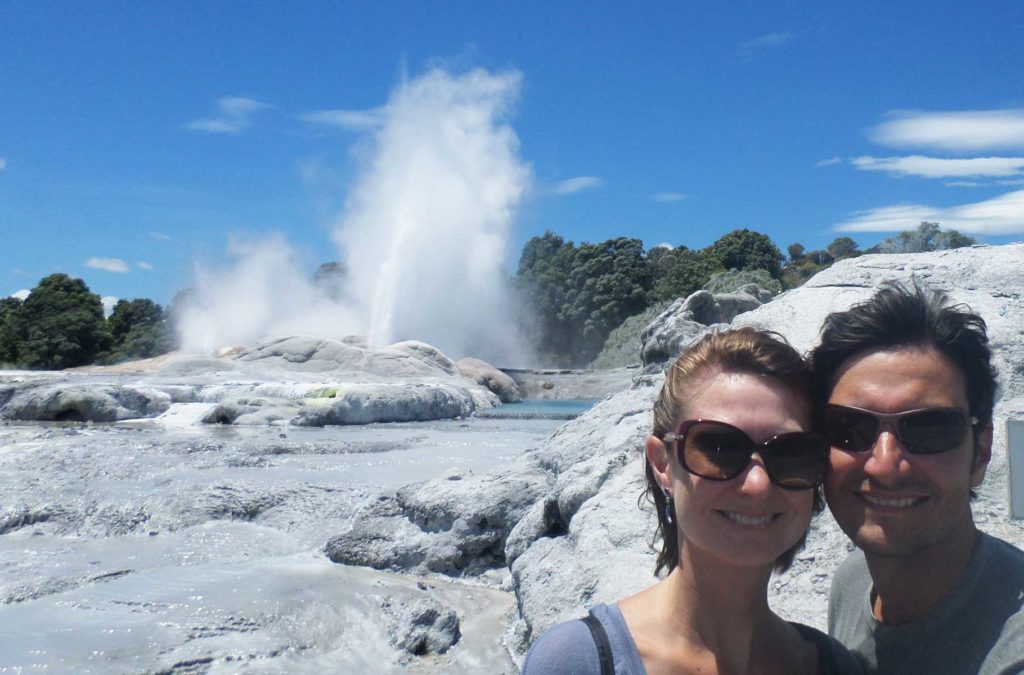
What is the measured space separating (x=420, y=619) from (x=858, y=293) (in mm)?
2885

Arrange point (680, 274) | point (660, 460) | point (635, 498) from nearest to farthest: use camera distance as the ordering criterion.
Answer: point (660, 460), point (635, 498), point (680, 274)

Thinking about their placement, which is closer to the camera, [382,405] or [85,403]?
[85,403]

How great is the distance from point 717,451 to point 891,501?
28cm

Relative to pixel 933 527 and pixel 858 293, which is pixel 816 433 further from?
pixel 858 293

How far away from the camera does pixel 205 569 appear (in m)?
6.43

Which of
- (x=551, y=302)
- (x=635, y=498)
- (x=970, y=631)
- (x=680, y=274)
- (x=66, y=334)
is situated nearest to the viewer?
(x=970, y=631)

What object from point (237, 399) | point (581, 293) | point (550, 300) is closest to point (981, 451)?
point (237, 399)

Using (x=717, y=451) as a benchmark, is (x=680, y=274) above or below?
above

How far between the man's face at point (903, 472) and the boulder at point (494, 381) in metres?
31.5

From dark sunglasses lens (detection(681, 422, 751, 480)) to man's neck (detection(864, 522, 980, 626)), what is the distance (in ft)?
0.93

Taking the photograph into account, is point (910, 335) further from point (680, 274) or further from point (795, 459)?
point (680, 274)

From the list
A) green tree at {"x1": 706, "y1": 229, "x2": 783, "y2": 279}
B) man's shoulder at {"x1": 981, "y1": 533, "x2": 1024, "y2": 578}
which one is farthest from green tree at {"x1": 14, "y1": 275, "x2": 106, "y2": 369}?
man's shoulder at {"x1": 981, "y1": 533, "x2": 1024, "y2": 578}

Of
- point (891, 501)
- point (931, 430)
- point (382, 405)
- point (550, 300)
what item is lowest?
point (382, 405)

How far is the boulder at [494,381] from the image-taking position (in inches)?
1329
